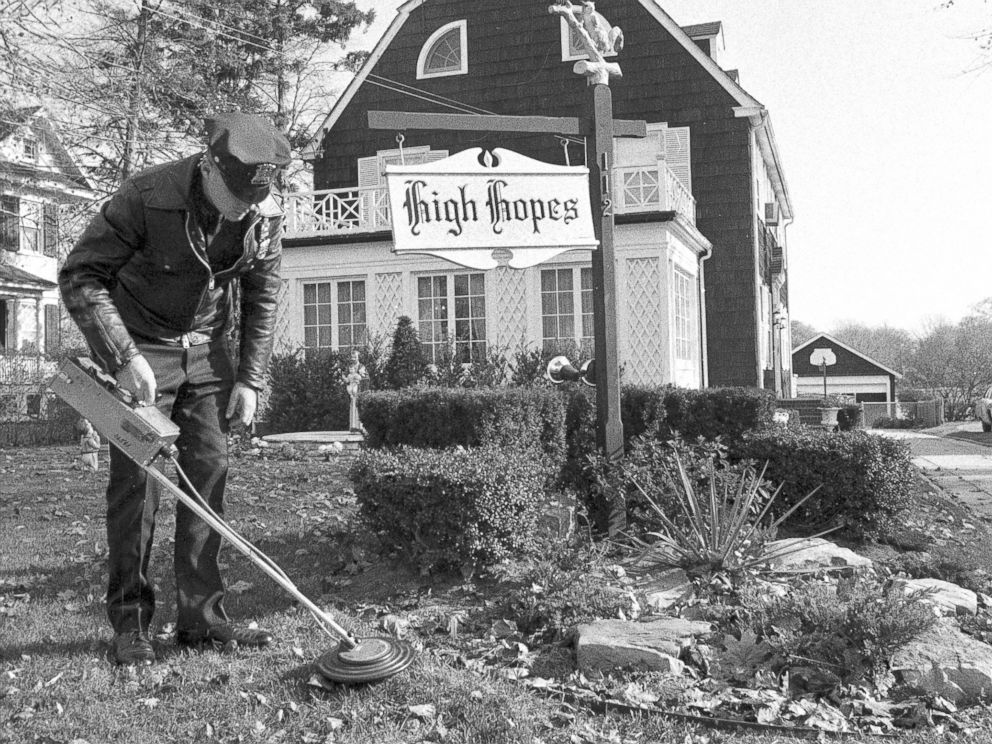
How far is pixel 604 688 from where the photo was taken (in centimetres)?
326

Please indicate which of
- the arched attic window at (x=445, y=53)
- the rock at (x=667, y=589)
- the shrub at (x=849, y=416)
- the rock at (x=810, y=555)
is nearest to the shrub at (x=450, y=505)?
the rock at (x=667, y=589)

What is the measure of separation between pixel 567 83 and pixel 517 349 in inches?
277

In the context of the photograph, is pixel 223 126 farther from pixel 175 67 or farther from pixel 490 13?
pixel 490 13

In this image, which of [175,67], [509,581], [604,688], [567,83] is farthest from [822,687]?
[567,83]

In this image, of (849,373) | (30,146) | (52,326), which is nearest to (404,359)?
(30,146)

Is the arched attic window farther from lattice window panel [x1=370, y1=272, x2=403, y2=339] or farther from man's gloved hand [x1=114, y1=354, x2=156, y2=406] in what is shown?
man's gloved hand [x1=114, y1=354, x2=156, y2=406]

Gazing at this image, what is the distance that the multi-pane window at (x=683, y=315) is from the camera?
614 inches

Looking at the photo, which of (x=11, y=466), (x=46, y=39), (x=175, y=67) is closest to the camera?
(x=46, y=39)

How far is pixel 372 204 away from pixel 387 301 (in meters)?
1.76

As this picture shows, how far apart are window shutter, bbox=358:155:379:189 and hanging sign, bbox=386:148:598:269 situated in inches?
579

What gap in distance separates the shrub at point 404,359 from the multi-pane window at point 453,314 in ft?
1.28

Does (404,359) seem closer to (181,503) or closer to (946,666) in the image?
(181,503)

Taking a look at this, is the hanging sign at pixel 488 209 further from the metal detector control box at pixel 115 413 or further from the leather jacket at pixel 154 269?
the metal detector control box at pixel 115 413

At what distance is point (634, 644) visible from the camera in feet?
11.4
